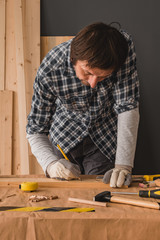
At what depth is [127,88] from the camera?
5.22 ft

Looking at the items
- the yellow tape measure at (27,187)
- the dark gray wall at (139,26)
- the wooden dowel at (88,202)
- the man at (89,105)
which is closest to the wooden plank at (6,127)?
the dark gray wall at (139,26)

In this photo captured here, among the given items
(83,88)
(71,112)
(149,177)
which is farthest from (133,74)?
(149,177)

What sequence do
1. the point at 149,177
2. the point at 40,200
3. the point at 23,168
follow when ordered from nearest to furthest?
1. the point at 40,200
2. the point at 149,177
3. the point at 23,168

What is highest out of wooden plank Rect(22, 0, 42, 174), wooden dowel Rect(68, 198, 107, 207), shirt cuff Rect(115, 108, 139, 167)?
wooden plank Rect(22, 0, 42, 174)

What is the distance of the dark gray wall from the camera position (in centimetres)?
288

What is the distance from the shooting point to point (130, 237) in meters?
0.87

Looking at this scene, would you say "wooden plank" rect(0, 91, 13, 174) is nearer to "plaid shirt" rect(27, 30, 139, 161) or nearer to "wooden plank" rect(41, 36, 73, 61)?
"wooden plank" rect(41, 36, 73, 61)

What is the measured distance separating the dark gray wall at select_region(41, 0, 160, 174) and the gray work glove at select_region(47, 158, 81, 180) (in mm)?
1588

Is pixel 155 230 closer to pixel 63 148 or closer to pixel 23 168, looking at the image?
pixel 63 148

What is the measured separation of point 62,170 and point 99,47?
24.9 inches

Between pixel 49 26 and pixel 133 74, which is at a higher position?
pixel 49 26

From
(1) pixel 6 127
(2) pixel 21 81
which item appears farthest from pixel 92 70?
(1) pixel 6 127

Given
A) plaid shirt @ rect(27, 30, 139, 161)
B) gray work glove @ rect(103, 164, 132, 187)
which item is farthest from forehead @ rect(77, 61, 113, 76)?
gray work glove @ rect(103, 164, 132, 187)

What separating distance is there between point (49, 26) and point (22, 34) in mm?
291
